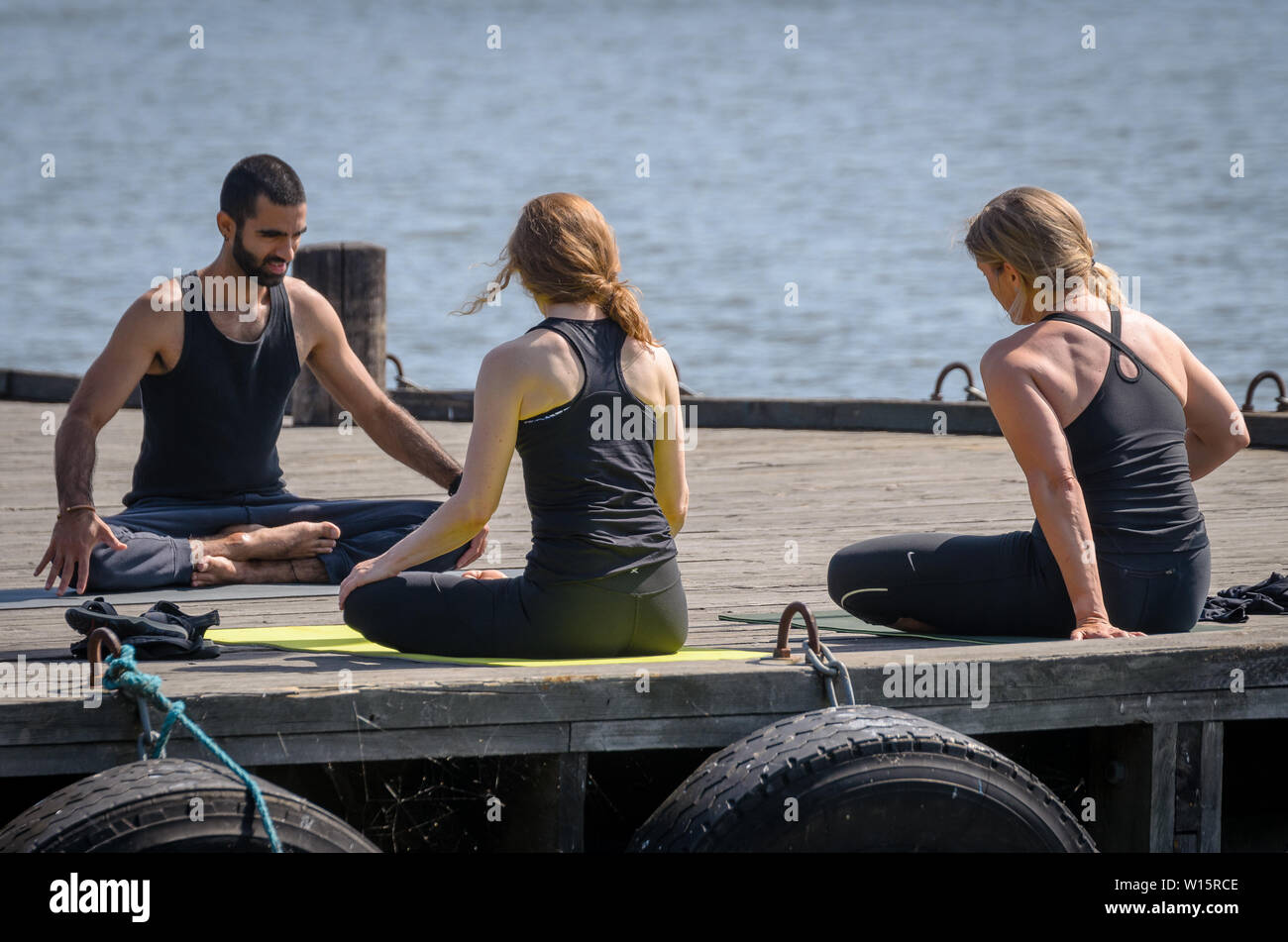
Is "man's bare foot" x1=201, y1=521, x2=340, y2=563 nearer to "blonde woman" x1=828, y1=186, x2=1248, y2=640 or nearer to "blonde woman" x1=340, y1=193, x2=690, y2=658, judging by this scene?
"blonde woman" x1=340, y1=193, x2=690, y2=658

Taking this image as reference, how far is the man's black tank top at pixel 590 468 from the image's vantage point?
4.26 meters

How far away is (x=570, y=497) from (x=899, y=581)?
1.04 metres

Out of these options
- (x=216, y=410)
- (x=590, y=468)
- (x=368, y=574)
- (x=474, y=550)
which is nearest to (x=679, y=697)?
(x=590, y=468)

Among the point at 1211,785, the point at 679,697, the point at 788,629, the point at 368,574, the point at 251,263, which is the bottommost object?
the point at 1211,785

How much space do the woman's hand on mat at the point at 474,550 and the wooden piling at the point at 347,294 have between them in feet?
16.1

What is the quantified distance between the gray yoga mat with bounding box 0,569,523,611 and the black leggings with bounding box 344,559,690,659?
1291 millimetres

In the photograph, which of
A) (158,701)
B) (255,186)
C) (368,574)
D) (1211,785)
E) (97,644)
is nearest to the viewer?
(158,701)

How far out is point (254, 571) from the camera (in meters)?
5.83

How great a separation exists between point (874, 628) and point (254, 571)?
200 centimetres

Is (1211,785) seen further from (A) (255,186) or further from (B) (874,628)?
(A) (255,186)

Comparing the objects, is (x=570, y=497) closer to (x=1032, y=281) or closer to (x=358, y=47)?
(x=1032, y=281)

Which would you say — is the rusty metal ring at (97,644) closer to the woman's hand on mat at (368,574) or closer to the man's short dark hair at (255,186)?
the woman's hand on mat at (368,574)

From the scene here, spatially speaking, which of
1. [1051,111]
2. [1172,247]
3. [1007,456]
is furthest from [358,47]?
[1007,456]

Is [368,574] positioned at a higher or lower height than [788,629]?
higher
